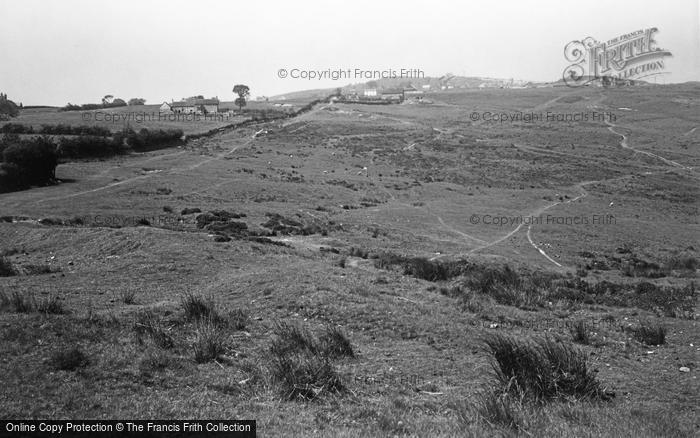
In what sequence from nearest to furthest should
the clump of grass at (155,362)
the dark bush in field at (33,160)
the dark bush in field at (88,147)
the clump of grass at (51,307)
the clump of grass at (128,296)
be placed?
1. the clump of grass at (155,362)
2. the clump of grass at (51,307)
3. the clump of grass at (128,296)
4. the dark bush in field at (33,160)
5. the dark bush in field at (88,147)

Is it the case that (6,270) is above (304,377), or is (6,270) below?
below

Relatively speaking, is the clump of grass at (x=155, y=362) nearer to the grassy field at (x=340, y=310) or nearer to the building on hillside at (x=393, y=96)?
the grassy field at (x=340, y=310)

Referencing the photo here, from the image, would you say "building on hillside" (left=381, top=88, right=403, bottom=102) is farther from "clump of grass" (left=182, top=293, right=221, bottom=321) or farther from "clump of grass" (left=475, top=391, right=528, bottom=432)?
"clump of grass" (left=475, top=391, right=528, bottom=432)

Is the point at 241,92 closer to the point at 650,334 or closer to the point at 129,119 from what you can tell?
the point at 129,119

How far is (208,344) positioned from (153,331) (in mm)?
1435

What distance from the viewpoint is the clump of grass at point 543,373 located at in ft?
24.5

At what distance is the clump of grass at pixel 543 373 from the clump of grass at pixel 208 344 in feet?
14.6

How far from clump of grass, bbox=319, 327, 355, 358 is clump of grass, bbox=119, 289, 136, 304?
5.84 meters

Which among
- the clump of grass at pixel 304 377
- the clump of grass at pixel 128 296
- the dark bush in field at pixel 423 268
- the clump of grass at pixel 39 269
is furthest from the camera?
the dark bush in field at pixel 423 268

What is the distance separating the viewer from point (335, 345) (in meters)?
9.46

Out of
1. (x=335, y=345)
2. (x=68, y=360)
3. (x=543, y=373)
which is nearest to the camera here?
(x=68, y=360)

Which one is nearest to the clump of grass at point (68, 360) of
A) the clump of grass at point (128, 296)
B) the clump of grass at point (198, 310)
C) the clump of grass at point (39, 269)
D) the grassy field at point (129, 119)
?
the clump of grass at point (198, 310)

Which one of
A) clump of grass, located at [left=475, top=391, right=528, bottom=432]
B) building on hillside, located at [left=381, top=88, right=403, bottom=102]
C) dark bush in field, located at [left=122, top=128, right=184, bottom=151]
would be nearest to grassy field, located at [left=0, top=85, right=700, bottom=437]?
clump of grass, located at [left=475, top=391, right=528, bottom=432]

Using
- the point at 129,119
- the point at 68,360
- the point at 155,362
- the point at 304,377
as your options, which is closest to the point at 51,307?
the point at 68,360
